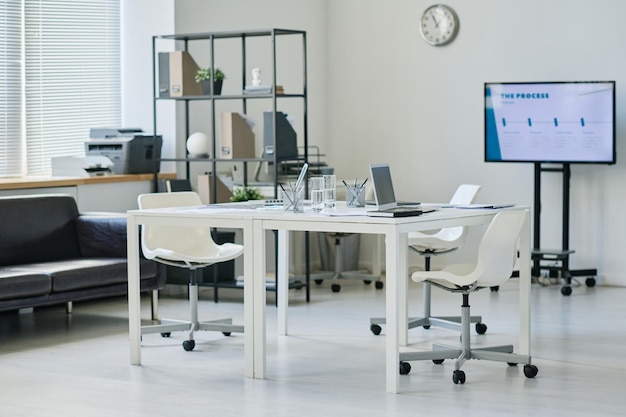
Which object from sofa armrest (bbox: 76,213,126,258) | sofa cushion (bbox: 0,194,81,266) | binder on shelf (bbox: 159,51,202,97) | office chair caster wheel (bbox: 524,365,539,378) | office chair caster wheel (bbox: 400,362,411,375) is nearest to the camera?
office chair caster wheel (bbox: 524,365,539,378)

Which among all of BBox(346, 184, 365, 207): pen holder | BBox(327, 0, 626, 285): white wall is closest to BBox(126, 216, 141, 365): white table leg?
BBox(346, 184, 365, 207): pen holder

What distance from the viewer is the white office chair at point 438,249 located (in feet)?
19.7

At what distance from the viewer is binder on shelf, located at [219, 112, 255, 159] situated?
7227 mm

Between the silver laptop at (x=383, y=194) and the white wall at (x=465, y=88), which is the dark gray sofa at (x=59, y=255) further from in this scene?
the white wall at (x=465, y=88)

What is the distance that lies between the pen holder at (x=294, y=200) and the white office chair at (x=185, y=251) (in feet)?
2.37

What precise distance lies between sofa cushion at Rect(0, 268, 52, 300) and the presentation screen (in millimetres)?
3660

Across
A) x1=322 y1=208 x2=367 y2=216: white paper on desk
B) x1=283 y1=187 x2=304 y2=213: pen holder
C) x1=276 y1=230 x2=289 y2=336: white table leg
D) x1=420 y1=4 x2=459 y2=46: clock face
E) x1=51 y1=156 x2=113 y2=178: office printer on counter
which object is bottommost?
x1=276 y1=230 x2=289 y2=336: white table leg

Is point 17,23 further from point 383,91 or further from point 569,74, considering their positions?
point 569,74

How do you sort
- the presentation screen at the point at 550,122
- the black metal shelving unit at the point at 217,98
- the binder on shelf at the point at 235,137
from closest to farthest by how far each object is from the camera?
the black metal shelving unit at the point at 217,98 → the binder on shelf at the point at 235,137 → the presentation screen at the point at 550,122

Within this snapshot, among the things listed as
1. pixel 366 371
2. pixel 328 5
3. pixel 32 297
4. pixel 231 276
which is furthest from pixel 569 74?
pixel 32 297

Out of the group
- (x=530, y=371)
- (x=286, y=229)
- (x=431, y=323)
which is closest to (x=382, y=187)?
(x=286, y=229)

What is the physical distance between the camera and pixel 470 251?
865 centimetres

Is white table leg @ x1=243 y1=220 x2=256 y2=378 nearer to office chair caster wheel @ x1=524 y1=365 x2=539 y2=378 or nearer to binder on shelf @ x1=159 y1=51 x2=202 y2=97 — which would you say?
office chair caster wheel @ x1=524 y1=365 x2=539 y2=378

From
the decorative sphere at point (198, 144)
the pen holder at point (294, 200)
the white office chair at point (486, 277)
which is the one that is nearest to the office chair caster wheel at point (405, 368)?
the white office chair at point (486, 277)
